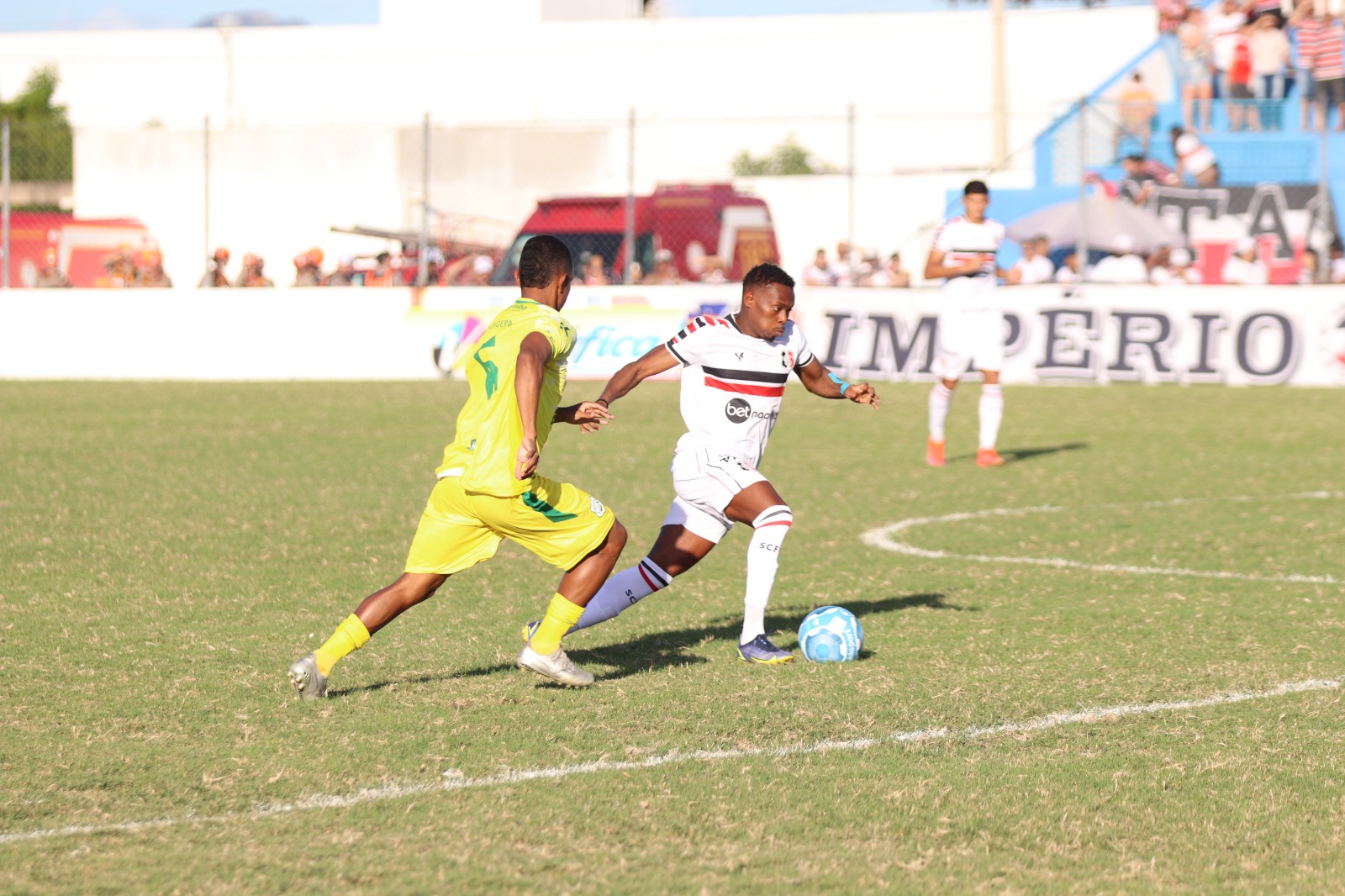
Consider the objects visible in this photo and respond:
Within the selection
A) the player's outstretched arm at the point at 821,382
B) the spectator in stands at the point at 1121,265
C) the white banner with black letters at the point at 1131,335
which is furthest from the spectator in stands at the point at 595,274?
the player's outstretched arm at the point at 821,382

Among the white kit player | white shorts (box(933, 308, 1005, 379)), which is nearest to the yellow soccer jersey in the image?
the white kit player

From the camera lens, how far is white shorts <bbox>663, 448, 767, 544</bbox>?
21.5 ft

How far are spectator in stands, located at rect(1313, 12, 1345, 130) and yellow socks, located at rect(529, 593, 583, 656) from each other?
22295 millimetres

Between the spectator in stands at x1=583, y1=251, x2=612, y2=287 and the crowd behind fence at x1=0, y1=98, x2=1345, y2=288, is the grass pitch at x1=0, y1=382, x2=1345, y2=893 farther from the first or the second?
the crowd behind fence at x1=0, y1=98, x2=1345, y2=288

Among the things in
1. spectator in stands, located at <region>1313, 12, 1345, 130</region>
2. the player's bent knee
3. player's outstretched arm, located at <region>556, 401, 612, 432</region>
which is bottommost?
the player's bent knee

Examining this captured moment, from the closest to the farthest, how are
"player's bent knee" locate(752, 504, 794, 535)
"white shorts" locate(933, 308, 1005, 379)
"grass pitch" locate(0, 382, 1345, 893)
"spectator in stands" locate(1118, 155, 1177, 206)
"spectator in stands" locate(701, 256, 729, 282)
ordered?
"grass pitch" locate(0, 382, 1345, 893) → "player's bent knee" locate(752, 504, 794, 535) → "white shorts" locate(933, 308, 1005, 379) → "spectator in stands" locate(701, 256, 729, 282) → "spectator in stands" locate(1118, 155, 1177, 206)

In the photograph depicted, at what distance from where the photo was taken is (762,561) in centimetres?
657

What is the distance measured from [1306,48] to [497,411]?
2344 centimetres

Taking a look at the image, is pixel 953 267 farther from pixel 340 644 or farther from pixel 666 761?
pixel 666 761

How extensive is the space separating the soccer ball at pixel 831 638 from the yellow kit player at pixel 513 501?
1074 mm

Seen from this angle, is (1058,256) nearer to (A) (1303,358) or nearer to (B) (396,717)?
(A) (1303,358)

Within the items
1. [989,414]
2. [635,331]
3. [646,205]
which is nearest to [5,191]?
[646,205]

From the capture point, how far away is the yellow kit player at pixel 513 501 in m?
5.70

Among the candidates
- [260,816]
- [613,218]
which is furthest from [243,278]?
[260,816]
